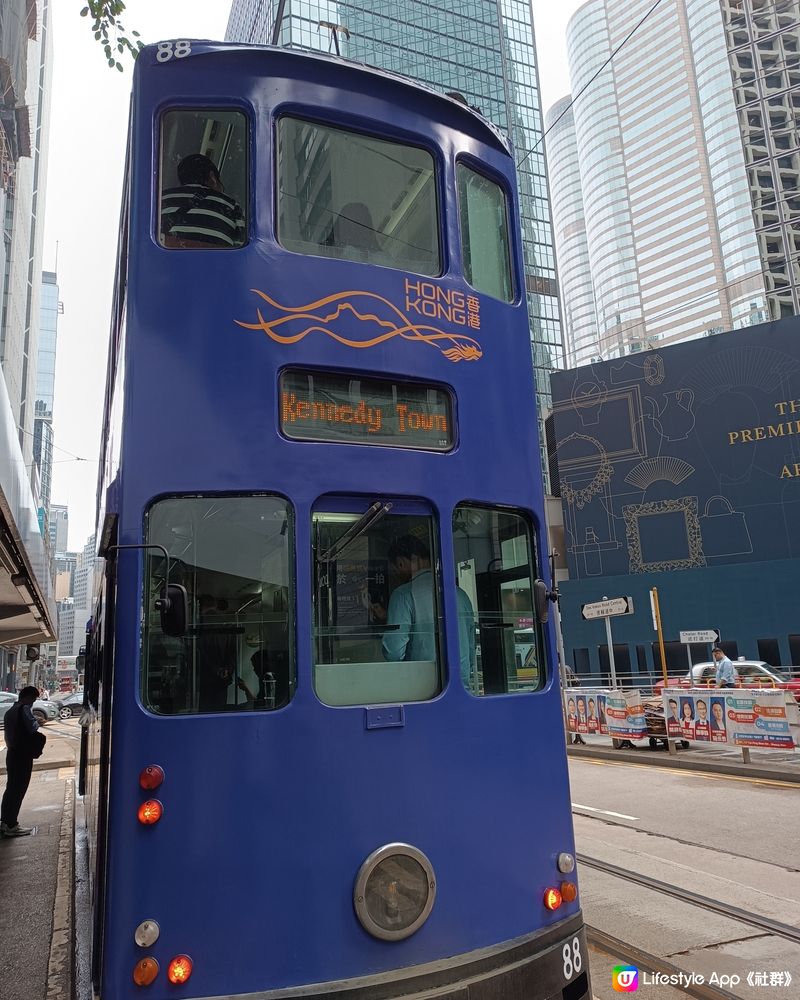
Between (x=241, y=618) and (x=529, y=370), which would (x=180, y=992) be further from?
(x=529, y=370)

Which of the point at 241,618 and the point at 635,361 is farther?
the point at 635,361

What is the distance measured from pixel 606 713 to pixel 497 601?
12554 millimetres

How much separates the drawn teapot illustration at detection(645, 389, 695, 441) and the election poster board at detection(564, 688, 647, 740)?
2133 centimetres

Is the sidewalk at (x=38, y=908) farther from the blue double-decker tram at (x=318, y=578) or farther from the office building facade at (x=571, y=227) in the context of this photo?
the office building facade at (x=571, y=227)

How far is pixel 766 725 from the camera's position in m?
11.5

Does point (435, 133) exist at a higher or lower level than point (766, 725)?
higher

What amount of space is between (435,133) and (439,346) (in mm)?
1225

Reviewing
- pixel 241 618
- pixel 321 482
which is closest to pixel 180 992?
pixel 241 618

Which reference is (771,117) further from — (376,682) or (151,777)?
(151,777)

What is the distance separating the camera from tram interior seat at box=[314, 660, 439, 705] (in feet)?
10.5

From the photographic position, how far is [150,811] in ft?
9.34

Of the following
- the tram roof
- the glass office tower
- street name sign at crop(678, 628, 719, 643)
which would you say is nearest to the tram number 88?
the tram roof

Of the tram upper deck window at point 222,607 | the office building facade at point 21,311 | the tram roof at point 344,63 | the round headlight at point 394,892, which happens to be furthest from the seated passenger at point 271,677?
the office building facade at point 21,311

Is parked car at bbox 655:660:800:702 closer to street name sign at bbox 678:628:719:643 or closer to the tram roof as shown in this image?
street name sign at bbox 678:628:719:643
